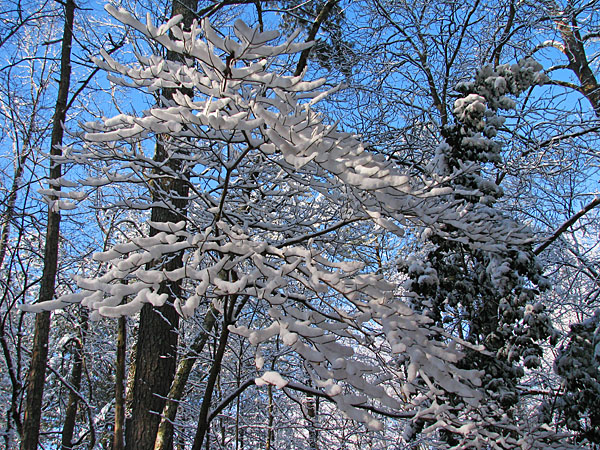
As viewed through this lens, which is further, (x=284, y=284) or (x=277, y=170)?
(x=277, y=170)

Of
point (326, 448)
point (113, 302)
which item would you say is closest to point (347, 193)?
point (113, 302)

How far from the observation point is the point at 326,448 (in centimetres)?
729

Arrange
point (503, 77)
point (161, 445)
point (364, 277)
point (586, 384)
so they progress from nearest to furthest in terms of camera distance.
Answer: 1. point (364, 277)
2. point (586, 384)
3. point (161, 445)
4. point (503, 77)

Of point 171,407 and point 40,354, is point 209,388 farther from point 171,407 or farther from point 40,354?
point 40,354

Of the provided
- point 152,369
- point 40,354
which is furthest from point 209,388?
point 40,354

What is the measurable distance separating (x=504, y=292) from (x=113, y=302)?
327 cm

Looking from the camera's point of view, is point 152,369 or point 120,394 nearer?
point 152,369

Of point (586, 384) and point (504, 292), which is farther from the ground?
point (504, 292)

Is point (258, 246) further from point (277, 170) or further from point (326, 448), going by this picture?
point (326, 448)

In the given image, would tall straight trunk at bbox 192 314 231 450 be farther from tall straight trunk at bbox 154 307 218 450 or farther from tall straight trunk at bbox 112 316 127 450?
tall straight trunk at bbox 112 316 127 450

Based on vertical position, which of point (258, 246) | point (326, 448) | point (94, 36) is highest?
point (94, 36)

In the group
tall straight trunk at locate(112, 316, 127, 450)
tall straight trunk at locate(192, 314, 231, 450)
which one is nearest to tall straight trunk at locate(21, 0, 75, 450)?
tall straight trunk at locate(112, 316, 127, 450)

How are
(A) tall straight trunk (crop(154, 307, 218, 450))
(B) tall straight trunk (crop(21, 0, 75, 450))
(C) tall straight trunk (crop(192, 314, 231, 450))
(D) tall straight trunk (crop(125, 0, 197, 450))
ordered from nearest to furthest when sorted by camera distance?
(C) tall straight trunk (crop(192, 314, 231, 450)) → (A) tall straight trunk (crop(154, 307, 218, 450)) → (D) tall straight trunk (crop(125, 0, 197, 450)) → (B) tall straight trunk (crop(21, 0, 75, 450))

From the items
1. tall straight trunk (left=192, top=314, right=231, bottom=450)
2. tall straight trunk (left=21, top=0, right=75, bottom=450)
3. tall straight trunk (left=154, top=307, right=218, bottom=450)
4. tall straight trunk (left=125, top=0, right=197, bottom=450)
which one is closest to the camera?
tall straight trunk (left=192, top=314, right=231, bottom=450)
